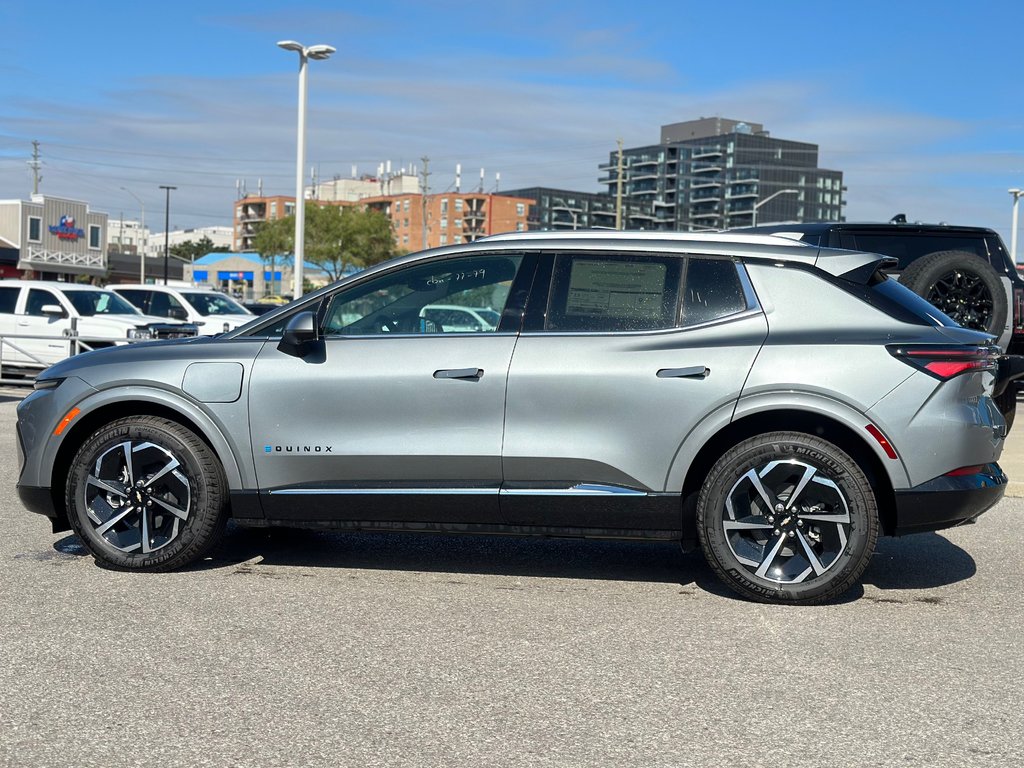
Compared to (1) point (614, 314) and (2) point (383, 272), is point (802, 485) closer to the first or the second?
(1) point (614, 314)

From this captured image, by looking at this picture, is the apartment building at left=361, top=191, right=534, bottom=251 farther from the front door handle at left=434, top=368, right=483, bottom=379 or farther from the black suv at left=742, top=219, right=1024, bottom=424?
the front door handle at left=434, top=368, right=483, bottom=379

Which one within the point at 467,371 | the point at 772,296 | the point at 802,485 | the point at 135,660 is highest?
the point at 772,296

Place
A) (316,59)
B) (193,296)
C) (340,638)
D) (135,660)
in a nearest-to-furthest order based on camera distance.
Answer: (135,660) < (340,638) < (193,296) < (316,59)

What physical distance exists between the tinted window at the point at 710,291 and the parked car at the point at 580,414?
14 millimetres

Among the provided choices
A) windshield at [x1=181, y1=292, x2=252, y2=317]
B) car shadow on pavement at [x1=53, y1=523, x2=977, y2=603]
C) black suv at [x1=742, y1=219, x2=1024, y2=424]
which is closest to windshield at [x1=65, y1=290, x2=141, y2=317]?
windshield at [x1=181, y1=292, x2=252, y2=317]

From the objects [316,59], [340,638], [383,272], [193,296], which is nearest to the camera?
[340,638]

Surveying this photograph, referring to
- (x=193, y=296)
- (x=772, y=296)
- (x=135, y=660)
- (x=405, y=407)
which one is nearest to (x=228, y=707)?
(x=135, y=660)

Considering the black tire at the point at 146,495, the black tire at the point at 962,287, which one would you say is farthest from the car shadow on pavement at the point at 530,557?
the black tire at the point at 962,287

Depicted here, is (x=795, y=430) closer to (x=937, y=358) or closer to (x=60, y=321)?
(x=937, y=358)

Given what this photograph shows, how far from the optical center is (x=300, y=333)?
550cm

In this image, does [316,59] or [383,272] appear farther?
[316,59]

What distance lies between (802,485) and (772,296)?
34.6 inches

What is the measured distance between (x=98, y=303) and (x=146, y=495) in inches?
616

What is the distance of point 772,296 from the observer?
5.38 m
